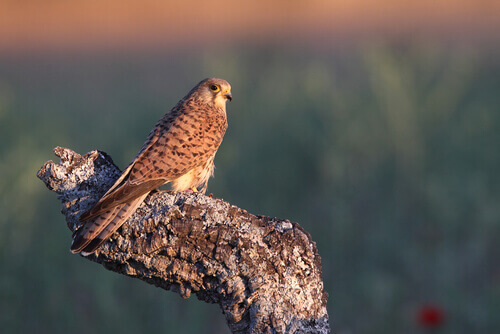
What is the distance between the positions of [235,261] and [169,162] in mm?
1017

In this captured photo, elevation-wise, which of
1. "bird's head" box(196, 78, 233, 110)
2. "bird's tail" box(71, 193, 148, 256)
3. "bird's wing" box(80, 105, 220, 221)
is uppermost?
"bird's head" box(196, 78, 233, 110)

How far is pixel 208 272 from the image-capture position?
2205 millimetres

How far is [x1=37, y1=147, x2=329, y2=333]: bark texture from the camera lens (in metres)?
2.17

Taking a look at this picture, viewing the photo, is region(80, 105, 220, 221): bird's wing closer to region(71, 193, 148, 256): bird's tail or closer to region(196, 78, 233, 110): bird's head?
region(71, 193, 148, 256): bird's tail

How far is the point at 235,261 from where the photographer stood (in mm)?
2193

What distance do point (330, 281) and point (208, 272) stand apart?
3.85m

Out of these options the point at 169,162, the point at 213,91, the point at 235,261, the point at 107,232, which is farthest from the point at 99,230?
the point at 213,91

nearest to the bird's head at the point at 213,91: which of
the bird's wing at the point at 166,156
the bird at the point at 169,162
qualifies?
the bird at the point at 169,162

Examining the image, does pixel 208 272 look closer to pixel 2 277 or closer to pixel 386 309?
pixel 2 277

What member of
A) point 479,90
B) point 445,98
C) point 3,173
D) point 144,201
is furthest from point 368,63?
point 144,201

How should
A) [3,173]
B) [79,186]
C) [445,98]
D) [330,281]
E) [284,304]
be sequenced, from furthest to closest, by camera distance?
[445,98]
[330,281]
[3,173]
[79,186]
[284,304]

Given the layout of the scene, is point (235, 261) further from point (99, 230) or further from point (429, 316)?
point (429, 316)

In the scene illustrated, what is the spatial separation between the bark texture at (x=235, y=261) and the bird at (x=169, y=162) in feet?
0.34

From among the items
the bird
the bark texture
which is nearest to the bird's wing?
the bird
